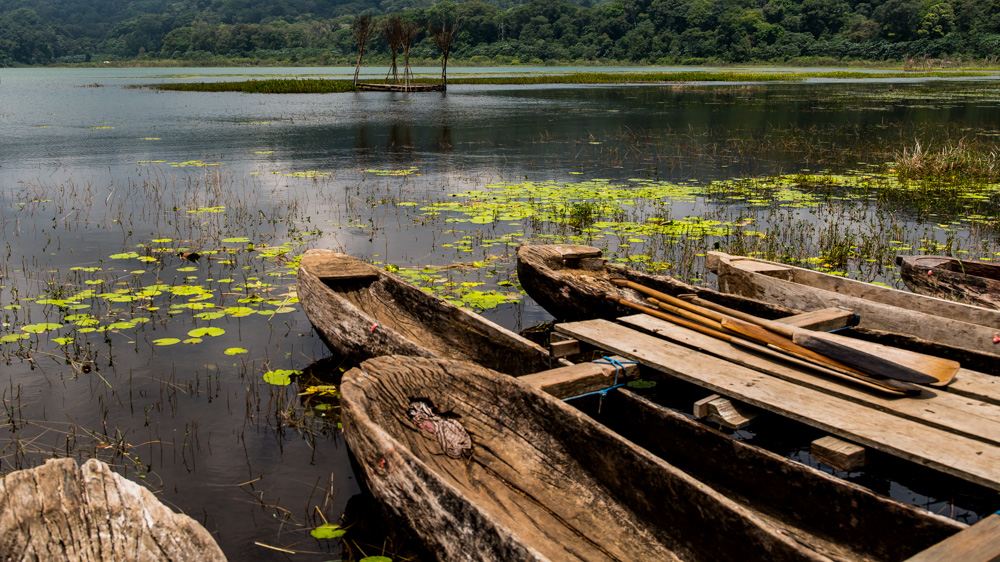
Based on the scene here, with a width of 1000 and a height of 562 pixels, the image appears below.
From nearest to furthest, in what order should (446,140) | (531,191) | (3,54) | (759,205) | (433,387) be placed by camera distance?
(433,387) < (759,205) < (531,191) < (446,140) < (3,54)

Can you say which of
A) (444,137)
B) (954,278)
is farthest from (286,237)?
(444,137)

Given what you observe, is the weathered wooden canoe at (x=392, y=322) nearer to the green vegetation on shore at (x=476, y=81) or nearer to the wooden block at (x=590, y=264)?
the wooden block at (x=590, y=264)

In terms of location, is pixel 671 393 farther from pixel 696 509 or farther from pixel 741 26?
pixel 741 26

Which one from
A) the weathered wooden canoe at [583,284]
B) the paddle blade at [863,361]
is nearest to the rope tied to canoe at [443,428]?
the paddle blade at [863,361]

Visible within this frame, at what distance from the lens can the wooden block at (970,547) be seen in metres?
2.64

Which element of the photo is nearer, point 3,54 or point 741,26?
point 741,26

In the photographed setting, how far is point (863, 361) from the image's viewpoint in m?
4.39

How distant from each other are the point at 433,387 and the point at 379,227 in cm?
714

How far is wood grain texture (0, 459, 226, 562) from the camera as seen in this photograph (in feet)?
8.11

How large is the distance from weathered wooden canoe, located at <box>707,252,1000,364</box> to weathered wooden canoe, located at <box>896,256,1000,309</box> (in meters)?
1.04

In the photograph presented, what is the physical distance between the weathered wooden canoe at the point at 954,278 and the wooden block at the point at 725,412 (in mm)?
3631

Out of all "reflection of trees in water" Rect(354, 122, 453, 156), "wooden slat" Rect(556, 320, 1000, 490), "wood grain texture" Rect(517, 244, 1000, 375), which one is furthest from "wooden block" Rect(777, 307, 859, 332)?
"reflection of trees in water" Rect(354, 122, 453, 156)

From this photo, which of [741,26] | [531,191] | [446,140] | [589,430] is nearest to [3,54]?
[741,26]

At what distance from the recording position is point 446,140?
22.6m
